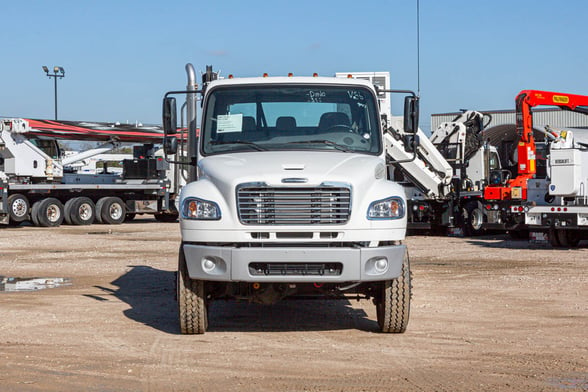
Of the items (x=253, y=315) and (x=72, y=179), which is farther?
(x=72, y=179)

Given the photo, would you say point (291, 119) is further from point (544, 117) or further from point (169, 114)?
point (544, 117)

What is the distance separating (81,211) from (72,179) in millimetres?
1574

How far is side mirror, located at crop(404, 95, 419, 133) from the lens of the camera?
9.64 metres

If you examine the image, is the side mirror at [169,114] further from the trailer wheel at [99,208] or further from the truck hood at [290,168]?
the trailer wheel at [99,208]

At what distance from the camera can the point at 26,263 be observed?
57.6 feet

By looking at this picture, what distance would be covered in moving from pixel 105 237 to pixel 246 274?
1837 cm

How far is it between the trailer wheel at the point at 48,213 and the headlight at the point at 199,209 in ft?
77.5

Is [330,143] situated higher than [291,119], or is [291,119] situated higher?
[291,119]

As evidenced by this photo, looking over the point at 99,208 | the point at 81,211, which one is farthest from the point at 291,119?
the point at 99,208

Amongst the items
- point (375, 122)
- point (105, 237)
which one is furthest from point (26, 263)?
point (375, 122)

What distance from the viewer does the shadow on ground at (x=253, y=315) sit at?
9.68m

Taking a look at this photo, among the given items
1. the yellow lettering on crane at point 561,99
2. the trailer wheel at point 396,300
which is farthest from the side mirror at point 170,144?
the yellow lettering on crane at point 561,99

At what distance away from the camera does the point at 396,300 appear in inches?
350

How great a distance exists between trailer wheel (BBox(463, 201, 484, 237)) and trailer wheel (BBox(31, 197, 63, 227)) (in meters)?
14.5
